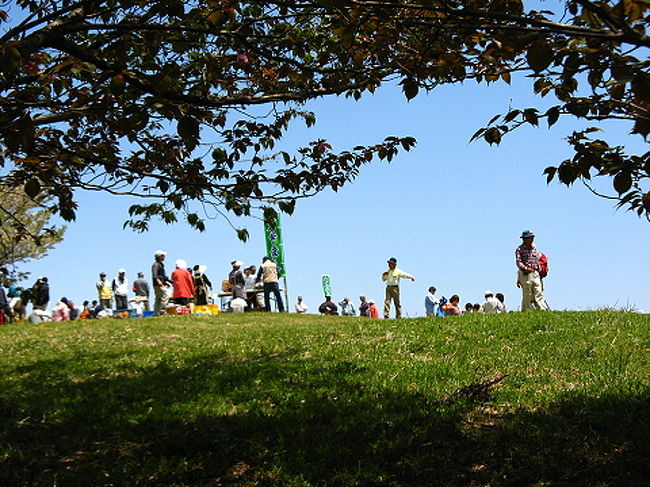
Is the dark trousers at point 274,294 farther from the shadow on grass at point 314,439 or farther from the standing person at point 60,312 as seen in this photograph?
the shadow on grass at point 314,439

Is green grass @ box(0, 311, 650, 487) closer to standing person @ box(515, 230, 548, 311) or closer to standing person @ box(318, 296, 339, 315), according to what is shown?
standing person @ box(515, 230, 548, 311)

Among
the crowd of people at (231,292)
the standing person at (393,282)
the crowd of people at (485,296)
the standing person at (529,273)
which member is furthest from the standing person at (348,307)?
the standing person at (529,273)

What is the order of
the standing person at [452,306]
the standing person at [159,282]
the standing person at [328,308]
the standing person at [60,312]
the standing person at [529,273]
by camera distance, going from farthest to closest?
the standing person at [328,308] → the standing person at [60,312] → the standing person at [452,306] → the standing person at [159,282] → the standing person at [529,273]

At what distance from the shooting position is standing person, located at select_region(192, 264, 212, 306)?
2495cm

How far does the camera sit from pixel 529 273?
17.8 metres

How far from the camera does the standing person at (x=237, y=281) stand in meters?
26.0

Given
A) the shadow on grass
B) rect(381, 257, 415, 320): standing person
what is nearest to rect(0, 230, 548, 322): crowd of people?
rect(381, 257, 415, 320): standing person

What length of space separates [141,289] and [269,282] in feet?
24.6

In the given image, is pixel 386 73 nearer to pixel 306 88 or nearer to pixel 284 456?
pixel 306 88

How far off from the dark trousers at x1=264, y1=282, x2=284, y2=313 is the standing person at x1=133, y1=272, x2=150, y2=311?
22.3 ft

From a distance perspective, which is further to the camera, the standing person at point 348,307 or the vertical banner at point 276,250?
the standing person at point 348,307

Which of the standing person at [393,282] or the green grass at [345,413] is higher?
the standing person at [393,282]

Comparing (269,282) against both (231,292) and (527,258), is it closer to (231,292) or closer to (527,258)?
(231,292)

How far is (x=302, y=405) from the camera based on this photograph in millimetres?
7602
